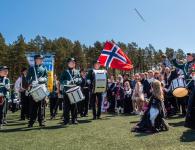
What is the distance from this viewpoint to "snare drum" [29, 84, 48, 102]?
11953mm

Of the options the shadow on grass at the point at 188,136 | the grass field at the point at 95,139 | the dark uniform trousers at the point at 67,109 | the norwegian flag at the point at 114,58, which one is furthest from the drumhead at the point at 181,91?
the norwegian flag at the point at 114,58

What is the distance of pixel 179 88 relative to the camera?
1302cm

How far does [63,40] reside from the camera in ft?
317

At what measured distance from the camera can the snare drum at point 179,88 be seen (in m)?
13.0

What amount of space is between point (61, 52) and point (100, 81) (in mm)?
68996

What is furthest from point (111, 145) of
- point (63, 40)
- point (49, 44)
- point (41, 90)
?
point (63, 40)

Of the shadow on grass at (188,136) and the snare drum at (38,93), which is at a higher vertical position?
the snare drum at (38,93)

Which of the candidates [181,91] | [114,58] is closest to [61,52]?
[114,58]

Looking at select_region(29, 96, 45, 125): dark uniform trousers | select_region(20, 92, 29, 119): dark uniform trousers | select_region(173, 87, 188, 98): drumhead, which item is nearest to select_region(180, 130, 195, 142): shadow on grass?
select_region(173, 87, 188, 98): drumhead

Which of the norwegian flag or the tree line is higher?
the tree line

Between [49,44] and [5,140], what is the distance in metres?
78.5

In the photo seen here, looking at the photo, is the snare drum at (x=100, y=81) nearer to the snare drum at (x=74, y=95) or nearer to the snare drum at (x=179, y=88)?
the snare drum at (x=74, y=95)

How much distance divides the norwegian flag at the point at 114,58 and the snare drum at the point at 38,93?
30.6 feet

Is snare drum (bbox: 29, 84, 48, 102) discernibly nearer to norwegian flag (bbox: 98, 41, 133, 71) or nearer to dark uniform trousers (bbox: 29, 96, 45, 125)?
dark uniform trousers (bbox: 29, 96, 45, 125)
